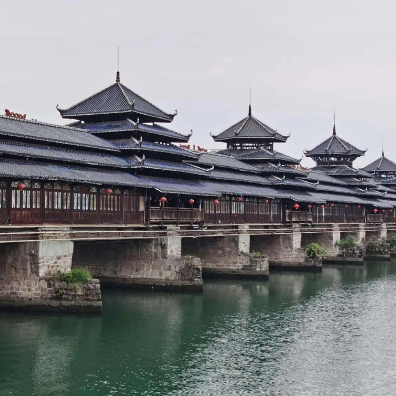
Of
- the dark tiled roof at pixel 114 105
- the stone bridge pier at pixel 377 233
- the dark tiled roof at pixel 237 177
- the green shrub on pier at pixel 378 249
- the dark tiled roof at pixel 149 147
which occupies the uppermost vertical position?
the dark tiled roof at pixel 114 105

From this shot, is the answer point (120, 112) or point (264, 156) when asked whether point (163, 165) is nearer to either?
point (120, 112)

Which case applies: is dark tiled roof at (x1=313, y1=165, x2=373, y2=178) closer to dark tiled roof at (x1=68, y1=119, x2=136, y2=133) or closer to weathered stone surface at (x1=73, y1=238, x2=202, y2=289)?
dark tiled roof at (x1=68, y1=119, x2=136, y2=133)

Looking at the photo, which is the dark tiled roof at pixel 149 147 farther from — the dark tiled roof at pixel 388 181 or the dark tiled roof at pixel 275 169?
the dark tiled roof at pixel 388 181

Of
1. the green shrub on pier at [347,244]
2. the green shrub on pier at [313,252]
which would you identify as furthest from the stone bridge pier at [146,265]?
the green shrub on pier at [347,244]

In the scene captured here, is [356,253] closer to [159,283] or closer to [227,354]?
[159,283]

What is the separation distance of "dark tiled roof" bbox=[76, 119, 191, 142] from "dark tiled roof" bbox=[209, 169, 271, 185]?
5279 mm

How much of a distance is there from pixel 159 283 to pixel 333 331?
14.9 meters

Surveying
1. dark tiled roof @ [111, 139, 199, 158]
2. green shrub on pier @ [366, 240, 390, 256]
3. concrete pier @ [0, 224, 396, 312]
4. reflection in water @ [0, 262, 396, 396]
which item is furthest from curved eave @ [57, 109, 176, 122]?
green shrub on pier @ [366, 240, 390, 256]

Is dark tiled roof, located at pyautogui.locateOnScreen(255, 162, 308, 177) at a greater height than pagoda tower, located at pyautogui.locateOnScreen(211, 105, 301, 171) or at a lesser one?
lesser

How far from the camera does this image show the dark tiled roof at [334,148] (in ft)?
333

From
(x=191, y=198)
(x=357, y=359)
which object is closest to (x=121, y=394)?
(x=357, y=359)

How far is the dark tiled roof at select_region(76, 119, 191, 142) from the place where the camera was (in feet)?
180

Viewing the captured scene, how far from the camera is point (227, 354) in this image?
32.4 m

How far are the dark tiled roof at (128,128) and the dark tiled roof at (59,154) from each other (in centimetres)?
348
